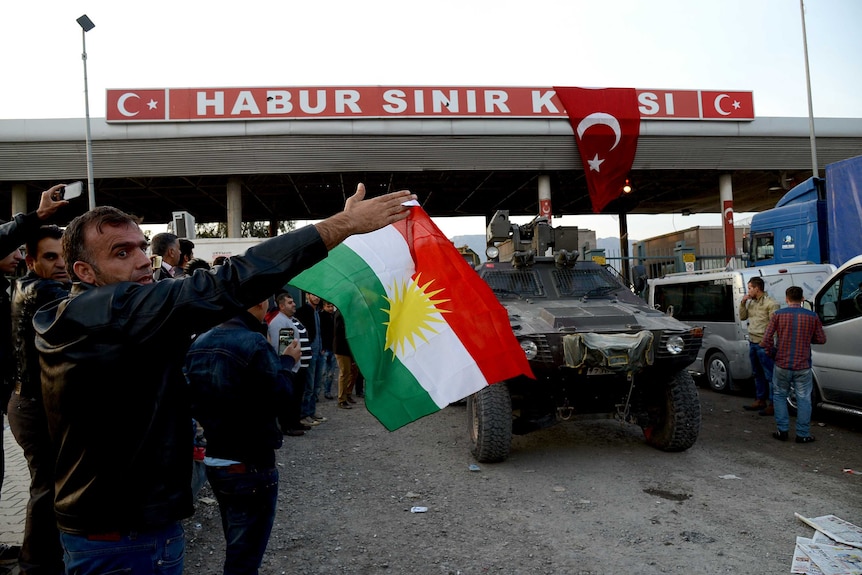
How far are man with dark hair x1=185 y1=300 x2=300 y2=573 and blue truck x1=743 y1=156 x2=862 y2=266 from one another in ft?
31.7

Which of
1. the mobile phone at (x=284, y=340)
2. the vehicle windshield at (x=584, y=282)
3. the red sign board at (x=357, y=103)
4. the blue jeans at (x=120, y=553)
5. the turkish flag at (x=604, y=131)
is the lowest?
the blue jeans at (x=120, y=553)

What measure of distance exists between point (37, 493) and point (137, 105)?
1583cm

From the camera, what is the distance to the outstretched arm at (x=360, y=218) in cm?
163

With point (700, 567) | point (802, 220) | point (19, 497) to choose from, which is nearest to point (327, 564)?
point (700, 567)

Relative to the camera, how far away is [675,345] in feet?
17.7

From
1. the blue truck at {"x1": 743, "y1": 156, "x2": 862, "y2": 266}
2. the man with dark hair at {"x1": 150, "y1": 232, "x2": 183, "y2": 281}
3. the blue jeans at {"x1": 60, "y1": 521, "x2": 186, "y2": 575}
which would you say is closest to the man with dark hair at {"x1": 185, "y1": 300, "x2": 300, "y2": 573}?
the blue jeans at {"x1": 60, "y1": 521, "x2": 186, "y2": 575}

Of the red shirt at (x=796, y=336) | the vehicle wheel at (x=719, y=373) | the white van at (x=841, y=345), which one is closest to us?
the red shirt at (x=796, y=336)

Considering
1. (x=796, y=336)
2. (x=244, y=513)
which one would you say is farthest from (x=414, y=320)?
(x=796, y=336)

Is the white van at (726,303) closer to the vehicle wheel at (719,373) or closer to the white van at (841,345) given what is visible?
the vehicle wheel at (719,373)

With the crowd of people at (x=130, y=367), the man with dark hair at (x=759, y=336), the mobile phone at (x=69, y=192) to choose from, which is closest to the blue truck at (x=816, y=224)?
the man with dark hair at (x=759, y=336)

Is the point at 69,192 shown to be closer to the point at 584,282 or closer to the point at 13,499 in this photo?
the point at 13,499

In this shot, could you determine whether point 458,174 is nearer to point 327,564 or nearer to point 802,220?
point 802,220

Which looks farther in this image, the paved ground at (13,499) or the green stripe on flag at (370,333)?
the paved ground at (13,499)

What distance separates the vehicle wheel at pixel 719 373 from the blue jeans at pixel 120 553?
9269mm
